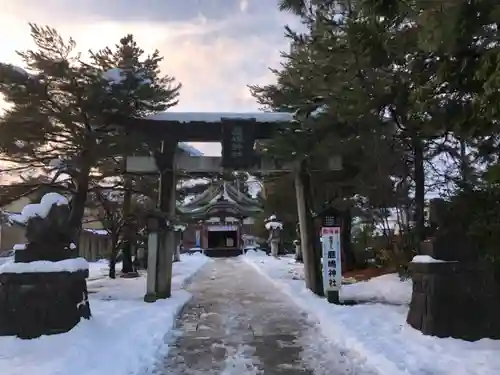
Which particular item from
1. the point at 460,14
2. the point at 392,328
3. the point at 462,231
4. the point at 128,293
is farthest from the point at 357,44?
the point at 128,293

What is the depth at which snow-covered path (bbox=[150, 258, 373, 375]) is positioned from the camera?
7.12 m

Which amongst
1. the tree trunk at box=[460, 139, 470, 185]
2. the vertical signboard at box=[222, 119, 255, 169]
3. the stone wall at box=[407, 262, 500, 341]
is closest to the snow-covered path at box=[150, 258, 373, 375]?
the stone wall at box=[407, 262, 500, 341]

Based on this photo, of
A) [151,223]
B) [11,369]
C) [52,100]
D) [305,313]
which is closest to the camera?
[11,369]

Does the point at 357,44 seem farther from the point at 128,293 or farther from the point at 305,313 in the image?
the point at 128,293

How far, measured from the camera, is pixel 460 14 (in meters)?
5.24

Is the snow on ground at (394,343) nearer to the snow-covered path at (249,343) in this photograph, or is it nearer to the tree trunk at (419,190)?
the snow-covered path at (249,343)

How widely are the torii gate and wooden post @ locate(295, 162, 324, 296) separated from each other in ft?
4.43

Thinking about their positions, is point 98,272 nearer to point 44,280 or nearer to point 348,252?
point 348,252

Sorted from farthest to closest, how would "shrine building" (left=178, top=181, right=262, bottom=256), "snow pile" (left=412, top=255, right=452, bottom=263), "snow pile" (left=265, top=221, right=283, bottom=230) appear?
"shrine building" (left=178, top=181, right=262, bottom=256) → "snow pile" (left=265, top=221, right=283, bottom=230) → "snow pile" (left=412, top=255, right=452, bottom=263)

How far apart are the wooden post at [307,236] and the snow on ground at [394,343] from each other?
1.61m

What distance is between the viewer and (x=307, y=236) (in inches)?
631

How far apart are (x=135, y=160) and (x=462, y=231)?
9.34 m

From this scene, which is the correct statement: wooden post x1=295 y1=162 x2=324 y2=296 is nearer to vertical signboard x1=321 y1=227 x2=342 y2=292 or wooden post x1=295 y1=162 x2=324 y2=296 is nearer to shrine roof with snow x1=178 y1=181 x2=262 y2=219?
vertical signboard x1=321 y1=227 x2=342 y2=292

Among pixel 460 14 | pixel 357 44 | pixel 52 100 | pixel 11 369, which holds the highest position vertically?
pixel 52 100
